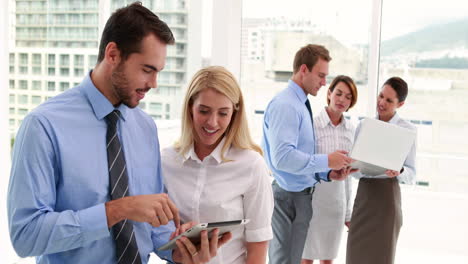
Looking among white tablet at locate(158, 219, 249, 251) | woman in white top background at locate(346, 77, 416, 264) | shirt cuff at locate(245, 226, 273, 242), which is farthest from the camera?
woman in white top background at locate(346, 77, 416, 264)

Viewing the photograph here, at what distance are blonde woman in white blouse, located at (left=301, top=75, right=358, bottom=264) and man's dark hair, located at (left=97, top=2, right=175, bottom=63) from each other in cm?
223

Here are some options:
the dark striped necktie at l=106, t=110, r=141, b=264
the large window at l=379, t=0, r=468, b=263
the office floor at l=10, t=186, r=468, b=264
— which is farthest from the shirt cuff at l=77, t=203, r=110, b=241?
the large window at l=379, t=0, r=468, b=263

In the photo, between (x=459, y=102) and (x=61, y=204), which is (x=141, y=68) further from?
(x=459, y=102)

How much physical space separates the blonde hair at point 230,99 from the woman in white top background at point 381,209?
1.61 metres

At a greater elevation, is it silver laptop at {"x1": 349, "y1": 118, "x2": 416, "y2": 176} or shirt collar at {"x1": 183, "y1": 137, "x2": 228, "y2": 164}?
shirt collar at {"x1": 183, "y1": 137, "x2": 228, "y2": 164}

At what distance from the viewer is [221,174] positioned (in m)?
1.81

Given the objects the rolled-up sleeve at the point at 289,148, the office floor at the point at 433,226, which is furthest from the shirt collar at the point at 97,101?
the office floor at the point at 433,226

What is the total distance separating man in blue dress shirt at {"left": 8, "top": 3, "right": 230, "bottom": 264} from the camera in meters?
1.29

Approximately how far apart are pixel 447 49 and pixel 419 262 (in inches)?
78.1

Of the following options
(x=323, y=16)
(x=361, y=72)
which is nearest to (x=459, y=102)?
(x=361, y=72)

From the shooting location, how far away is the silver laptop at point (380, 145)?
2.99 metres

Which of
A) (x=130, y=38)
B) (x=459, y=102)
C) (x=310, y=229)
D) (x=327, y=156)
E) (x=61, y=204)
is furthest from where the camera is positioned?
(x=459, y=102)

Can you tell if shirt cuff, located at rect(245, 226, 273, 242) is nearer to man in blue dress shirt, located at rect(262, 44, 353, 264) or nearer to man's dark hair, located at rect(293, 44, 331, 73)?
man in blue dress shirt, located at rect(262, 44, 353, 264)

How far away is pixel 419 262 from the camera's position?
4473 mm
